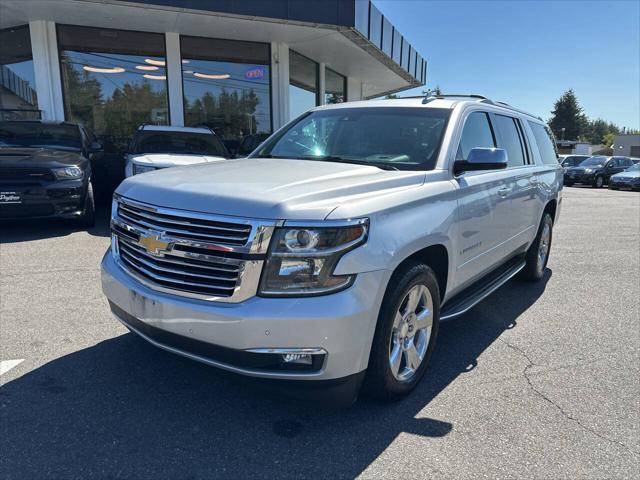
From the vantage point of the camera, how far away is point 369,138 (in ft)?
12.6

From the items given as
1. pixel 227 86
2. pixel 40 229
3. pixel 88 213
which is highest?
pixel 227 86

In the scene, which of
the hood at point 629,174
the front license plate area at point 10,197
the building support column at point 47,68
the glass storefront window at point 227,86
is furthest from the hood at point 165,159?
the hood at point 629,174

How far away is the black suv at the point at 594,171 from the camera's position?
77.6 feet

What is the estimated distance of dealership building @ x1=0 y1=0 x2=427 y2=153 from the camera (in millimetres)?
11789

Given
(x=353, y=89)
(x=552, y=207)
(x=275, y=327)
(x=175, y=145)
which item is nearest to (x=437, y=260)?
(x=275, y=327)

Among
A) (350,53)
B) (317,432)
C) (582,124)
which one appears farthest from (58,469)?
(582,124)

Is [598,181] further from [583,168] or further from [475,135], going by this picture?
[475,135]

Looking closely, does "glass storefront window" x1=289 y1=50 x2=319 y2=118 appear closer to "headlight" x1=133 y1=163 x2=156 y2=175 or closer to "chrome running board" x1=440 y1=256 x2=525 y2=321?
"headlight" x1=133 y1=163 x2=156 y2=175

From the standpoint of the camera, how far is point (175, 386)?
3109 mm

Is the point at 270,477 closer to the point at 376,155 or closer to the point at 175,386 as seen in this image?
the point at 175,386

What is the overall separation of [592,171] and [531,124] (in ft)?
68.7

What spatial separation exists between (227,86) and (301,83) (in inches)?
112

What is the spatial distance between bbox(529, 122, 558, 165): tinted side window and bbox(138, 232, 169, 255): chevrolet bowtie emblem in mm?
4611

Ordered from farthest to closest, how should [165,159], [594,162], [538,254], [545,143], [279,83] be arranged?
1. [594,162]
2. [279,83]
3. [165,159]
4. [545,143]
5. [538,254]
